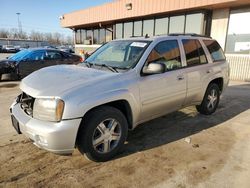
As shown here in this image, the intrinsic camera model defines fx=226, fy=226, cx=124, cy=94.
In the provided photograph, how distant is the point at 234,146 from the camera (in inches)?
157

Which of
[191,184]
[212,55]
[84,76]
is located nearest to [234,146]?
[191,184]

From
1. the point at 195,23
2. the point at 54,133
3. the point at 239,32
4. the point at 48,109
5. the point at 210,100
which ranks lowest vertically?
the point at 210,100

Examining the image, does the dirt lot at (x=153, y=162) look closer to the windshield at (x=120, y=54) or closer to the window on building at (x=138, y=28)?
the windshield at (x=120, y=54)

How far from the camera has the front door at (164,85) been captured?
372cm

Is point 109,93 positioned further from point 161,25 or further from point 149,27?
point 149,27

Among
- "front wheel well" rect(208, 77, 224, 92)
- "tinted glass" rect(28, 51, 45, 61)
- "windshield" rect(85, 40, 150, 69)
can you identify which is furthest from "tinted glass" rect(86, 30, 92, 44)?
"windshield" rect(85, 40, 150, 69)

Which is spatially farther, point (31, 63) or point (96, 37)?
point (96, 37)

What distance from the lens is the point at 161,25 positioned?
556 inches

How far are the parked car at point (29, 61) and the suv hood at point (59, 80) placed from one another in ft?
21.8

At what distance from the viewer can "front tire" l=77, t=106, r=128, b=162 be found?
306 cm

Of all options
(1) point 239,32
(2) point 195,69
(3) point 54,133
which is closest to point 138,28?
(1) point 239,32

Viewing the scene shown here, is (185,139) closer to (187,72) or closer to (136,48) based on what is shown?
(187,72)

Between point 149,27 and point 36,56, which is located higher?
point 149,27

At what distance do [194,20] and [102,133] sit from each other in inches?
425
